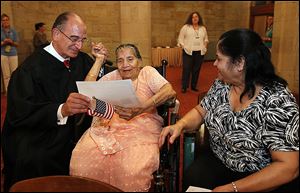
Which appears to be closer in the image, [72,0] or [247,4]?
[72,0]

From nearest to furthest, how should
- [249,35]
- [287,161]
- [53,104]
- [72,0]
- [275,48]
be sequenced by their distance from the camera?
1. [287,161]
2. [249,35]
3. [53,104]
4. [275,48]
5. [72,0]

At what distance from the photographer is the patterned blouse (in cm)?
153

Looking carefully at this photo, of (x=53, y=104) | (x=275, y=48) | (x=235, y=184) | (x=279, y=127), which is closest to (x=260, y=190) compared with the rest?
(x=235, y=184)

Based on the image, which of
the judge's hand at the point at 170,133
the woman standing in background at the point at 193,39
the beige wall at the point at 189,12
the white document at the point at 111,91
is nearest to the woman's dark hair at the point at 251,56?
the judge's hand at the point at 170,133

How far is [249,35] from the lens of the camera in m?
1.66

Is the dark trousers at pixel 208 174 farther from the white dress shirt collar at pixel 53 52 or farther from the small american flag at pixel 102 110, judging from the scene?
the white dress shirt collar at pixel 53 52

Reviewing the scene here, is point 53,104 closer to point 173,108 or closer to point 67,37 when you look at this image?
point 67,37

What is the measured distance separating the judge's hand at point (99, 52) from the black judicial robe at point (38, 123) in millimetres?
268

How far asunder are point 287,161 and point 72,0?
9010mm

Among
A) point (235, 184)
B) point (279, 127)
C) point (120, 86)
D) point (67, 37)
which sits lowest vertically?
point (235, 184)

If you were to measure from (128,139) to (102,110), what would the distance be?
0.93ft

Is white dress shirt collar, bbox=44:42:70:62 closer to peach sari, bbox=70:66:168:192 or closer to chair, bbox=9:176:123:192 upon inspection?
peach sari, bbox=70:66:168:192

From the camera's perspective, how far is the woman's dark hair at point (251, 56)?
5.46 feet

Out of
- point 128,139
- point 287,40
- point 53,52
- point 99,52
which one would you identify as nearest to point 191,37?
point 287,40
